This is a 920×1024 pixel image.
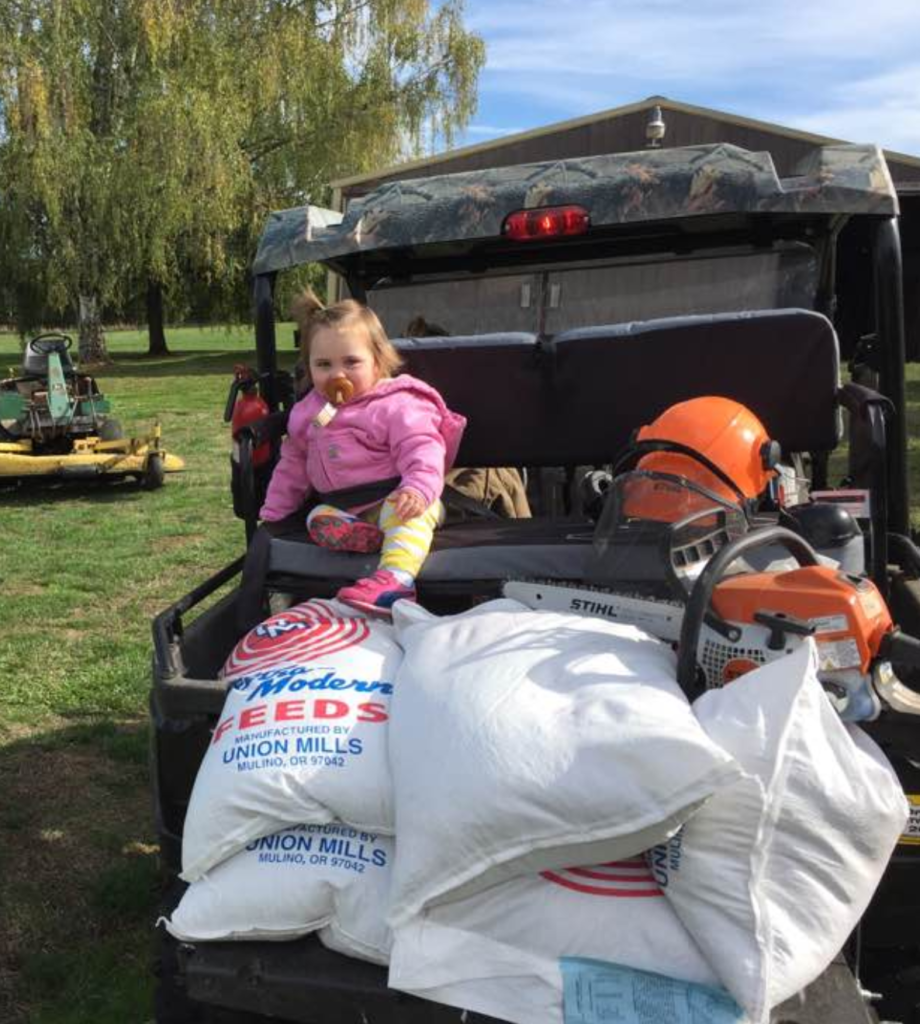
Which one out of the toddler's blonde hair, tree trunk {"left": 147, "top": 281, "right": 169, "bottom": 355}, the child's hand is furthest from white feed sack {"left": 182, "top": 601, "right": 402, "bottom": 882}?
tree trunk {"left": 147, "top": 281, "right": 169, "bottom": 355}

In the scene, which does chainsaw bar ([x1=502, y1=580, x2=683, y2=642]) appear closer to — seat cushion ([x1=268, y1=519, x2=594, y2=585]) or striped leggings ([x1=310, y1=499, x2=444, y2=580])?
seat cushion ([x1=268, y1=519, x2=594, y2=585])

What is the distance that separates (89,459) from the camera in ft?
33.0

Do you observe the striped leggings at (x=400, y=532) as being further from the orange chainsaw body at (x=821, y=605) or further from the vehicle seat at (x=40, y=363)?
the vehicle seat at (x=40, y=363)

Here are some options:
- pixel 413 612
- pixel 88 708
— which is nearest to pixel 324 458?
pixel 413 612

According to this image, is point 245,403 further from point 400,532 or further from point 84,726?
point 84,726

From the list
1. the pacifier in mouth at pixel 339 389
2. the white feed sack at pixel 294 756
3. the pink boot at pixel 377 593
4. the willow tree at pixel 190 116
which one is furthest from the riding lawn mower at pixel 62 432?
the willow tree at pixel 190 116

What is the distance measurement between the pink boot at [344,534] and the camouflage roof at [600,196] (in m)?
0.94

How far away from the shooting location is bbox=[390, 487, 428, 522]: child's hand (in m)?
2.96

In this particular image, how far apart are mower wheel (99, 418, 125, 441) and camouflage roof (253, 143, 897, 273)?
7667 millimetres

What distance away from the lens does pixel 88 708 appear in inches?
192

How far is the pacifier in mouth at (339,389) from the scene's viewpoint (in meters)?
3.30

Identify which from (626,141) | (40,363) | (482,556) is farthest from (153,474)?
(626,141)

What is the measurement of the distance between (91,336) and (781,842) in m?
25.7

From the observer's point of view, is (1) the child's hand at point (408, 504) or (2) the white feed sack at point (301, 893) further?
(1) the child's hand at point (408, 504)
